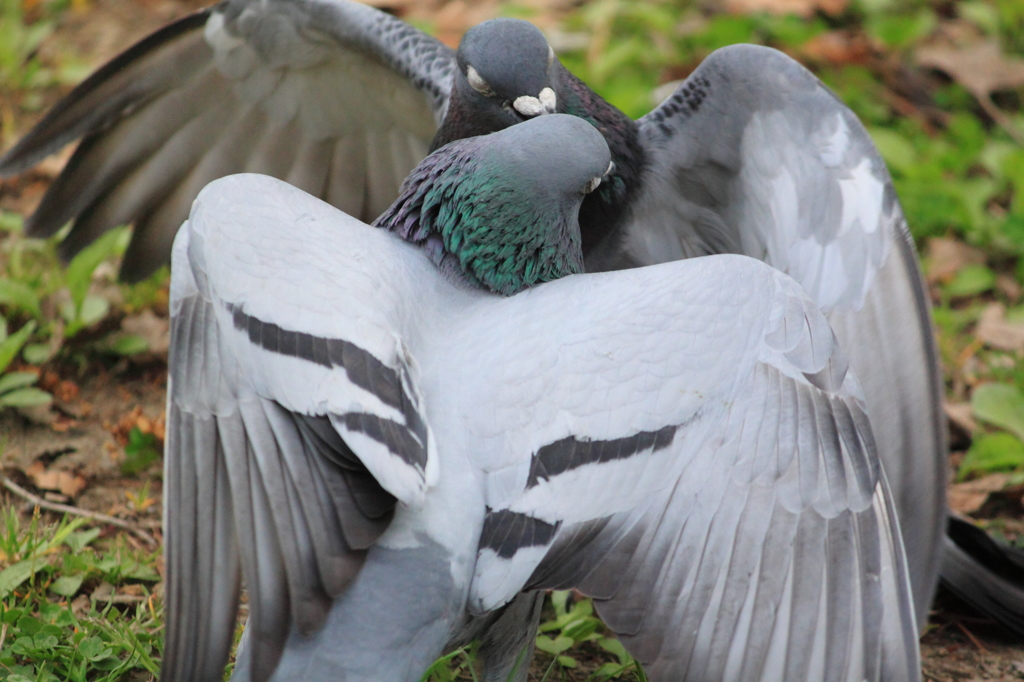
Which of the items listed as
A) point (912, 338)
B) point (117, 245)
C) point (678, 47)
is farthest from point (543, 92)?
point (678, 47)

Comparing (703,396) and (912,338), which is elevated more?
(703,396)

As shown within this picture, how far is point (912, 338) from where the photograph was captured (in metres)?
3.74

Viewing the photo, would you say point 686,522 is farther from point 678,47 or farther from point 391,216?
point 678,47

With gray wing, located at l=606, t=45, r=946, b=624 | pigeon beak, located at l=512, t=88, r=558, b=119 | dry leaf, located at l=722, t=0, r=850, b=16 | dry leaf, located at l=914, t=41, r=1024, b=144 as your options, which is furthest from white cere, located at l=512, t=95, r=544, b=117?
dry leaf, located at l=914, t=41, r=1024, b=144

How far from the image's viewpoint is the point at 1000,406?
14.5 feet

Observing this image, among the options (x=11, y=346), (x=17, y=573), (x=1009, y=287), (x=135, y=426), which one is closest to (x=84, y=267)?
(x=11, y=346)

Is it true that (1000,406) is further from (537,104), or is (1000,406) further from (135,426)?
(135,426)

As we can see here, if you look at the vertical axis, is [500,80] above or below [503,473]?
above

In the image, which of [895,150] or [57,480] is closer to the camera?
[57,480]

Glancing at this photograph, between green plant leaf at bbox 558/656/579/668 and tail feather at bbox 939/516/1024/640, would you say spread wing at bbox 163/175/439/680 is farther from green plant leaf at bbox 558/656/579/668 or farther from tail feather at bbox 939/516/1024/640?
tail feather at bbox 939/516/1024/640

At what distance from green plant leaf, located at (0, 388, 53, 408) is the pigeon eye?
6.66ft

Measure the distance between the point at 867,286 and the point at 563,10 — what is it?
3977 millimetres

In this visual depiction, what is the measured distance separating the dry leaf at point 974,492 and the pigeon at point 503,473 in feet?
5.39

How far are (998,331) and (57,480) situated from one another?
4.19 m
